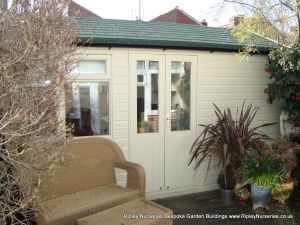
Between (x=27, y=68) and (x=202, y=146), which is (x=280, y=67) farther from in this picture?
(x=27, y=68)

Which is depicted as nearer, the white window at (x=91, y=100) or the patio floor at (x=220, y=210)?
the patio floor at (x=220, y=210)

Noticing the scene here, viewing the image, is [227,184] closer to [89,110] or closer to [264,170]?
[264,170]

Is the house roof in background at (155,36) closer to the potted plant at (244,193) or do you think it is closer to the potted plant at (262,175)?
the potted plant at (262,175)

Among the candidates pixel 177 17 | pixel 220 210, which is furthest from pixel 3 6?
pixel 177 17

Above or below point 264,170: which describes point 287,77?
above

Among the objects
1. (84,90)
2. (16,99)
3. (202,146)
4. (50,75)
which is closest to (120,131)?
(84,90)

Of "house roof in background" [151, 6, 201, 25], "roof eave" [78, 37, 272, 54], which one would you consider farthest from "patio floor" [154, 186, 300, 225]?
"house roof in background" [151, 6, 201, 25]

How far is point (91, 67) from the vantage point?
5.30 metres

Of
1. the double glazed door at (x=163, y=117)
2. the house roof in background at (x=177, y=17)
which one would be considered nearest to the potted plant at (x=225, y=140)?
the double glazed door at (x=163, y=117)

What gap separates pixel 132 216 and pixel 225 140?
8.91ft

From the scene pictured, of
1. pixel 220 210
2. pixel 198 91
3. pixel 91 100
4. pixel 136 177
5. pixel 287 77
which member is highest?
pixel 287 77

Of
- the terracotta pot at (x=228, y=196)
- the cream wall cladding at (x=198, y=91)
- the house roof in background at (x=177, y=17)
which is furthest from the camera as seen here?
the house roof in background at (x=177, y=17)

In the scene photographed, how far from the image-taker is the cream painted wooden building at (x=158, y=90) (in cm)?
539

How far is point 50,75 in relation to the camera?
3.07m
